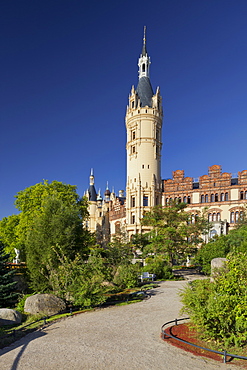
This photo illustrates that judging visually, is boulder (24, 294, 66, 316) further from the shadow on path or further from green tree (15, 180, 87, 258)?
green tree (15, 180, 87, 258)

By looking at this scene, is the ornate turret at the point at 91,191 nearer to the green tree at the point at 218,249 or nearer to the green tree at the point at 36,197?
the green tree at the point at 36,197

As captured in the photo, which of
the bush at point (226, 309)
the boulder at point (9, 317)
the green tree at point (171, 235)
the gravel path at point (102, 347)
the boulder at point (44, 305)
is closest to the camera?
the gravel path at point (102, 347)

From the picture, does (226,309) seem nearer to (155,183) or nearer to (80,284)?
(80,284)

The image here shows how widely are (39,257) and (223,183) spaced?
38478 millimetres

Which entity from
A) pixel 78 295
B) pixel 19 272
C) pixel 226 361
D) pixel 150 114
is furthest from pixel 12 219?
pixel 226 361

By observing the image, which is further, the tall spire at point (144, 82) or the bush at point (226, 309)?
the tall spire at point (144, 82)

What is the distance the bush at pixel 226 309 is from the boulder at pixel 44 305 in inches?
292

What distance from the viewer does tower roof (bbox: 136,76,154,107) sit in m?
58.9

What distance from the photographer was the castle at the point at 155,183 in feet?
170

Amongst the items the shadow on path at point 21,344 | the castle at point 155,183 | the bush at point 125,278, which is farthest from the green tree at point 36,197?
the shadow on path at point 21,344

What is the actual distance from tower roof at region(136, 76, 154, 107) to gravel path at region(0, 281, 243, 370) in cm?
4817

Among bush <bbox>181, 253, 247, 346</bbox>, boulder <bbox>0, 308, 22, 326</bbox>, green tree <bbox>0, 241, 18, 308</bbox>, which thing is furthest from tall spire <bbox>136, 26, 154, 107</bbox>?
bush <bbox>181, 253, 247, 346</bbox>

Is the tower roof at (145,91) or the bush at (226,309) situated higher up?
the tower roof at (145,91)

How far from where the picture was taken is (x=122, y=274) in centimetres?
2392
